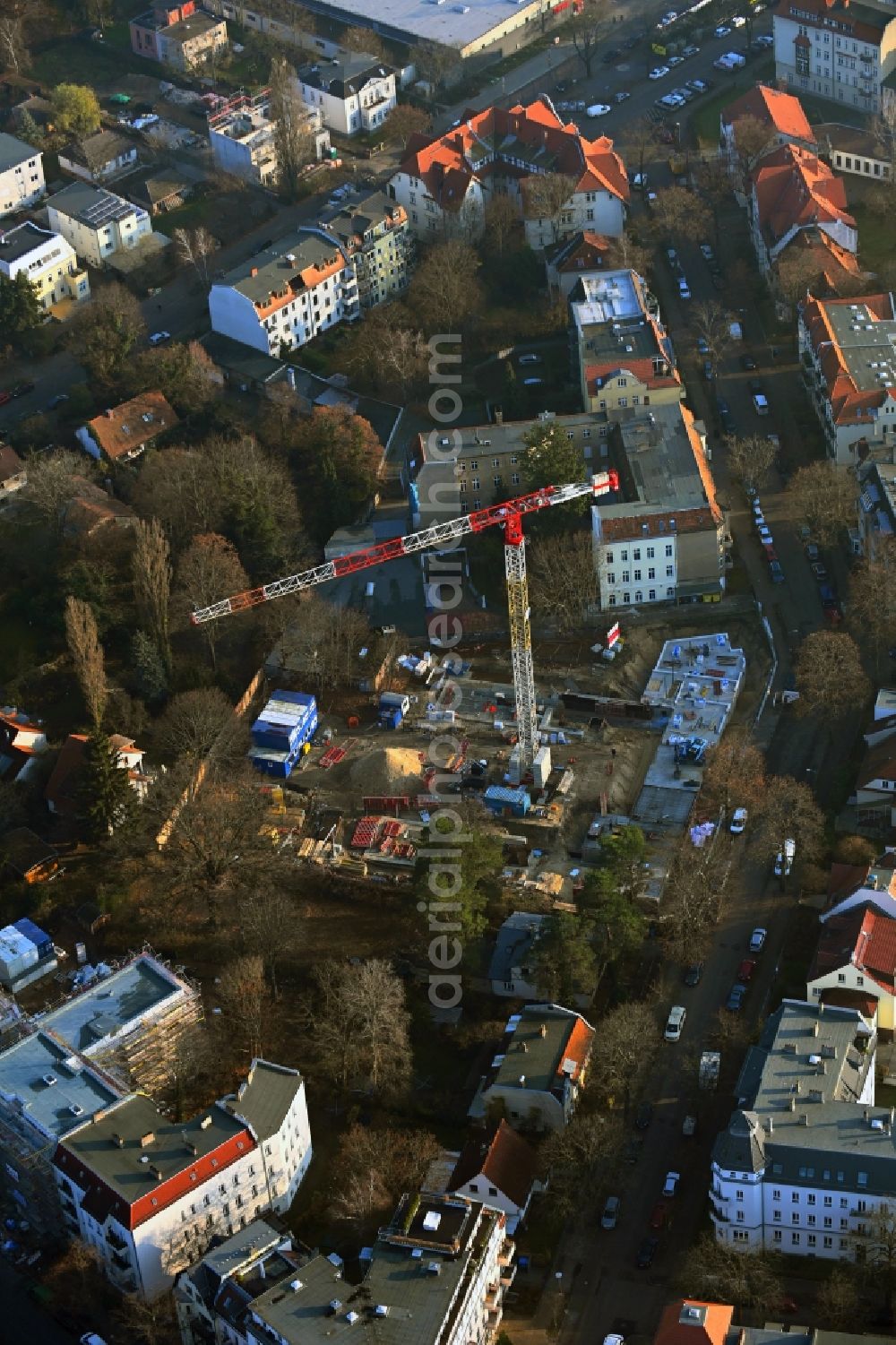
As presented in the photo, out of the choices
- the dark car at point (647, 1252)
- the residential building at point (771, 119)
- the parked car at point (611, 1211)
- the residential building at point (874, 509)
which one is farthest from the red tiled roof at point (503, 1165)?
the residential building at point (771, 119)

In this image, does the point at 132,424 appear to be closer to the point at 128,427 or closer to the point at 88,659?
the point at 128,427

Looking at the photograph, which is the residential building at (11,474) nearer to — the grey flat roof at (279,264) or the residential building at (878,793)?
the grey flat roof at (279,264)

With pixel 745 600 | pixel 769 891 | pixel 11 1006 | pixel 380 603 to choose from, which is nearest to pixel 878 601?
pixel 745 600

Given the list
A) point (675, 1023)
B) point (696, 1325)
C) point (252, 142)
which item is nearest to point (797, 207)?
point (252, 142)

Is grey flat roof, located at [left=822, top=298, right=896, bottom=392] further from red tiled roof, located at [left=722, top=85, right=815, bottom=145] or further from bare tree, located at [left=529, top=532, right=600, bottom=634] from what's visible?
bare tree, located at [left=529, top=532, right=600, bottom=634]

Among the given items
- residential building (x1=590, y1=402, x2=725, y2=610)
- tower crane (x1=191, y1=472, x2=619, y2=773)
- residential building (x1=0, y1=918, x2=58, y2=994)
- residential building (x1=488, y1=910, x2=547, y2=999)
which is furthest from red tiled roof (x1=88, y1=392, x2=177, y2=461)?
residential building (x1=488, y1=910, x2=547, y2=999)
